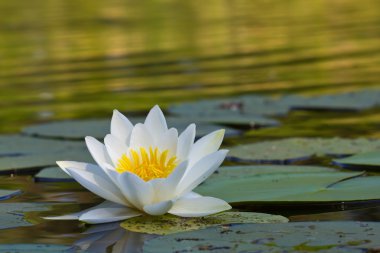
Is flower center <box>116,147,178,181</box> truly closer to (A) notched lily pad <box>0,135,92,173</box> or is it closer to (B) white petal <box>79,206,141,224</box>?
(B) white petal <box>79,206,141,224</box>

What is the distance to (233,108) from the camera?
4922 millimetres

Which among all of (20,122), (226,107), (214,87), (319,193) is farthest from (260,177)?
(214,87)

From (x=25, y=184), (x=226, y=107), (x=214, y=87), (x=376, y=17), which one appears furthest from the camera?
(x=376, y=17)

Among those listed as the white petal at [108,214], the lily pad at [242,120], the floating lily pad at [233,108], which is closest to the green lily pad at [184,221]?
the white petal at [108,214]

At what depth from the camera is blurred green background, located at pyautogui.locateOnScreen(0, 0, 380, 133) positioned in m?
6.04

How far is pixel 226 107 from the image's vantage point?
495 cm

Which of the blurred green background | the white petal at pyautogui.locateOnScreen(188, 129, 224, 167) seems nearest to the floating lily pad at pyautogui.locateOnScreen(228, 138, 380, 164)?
the white petal at pyautogui.locateOnScreen(188, 129, 224, 167)

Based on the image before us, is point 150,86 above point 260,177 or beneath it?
above

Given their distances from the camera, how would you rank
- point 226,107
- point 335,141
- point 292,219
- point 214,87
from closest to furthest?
point 292,219, point 335,141, point 226,107, point 214,87

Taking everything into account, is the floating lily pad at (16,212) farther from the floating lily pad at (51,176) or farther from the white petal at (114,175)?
the floating lily pad at (51,176)

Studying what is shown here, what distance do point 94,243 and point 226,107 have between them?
281 centimetres

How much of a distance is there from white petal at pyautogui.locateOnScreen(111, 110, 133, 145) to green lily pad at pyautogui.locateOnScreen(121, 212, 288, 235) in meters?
0.28

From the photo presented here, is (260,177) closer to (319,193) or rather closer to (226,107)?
(319,193)

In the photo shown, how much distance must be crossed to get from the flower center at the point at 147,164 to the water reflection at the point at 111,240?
6.3 inches
